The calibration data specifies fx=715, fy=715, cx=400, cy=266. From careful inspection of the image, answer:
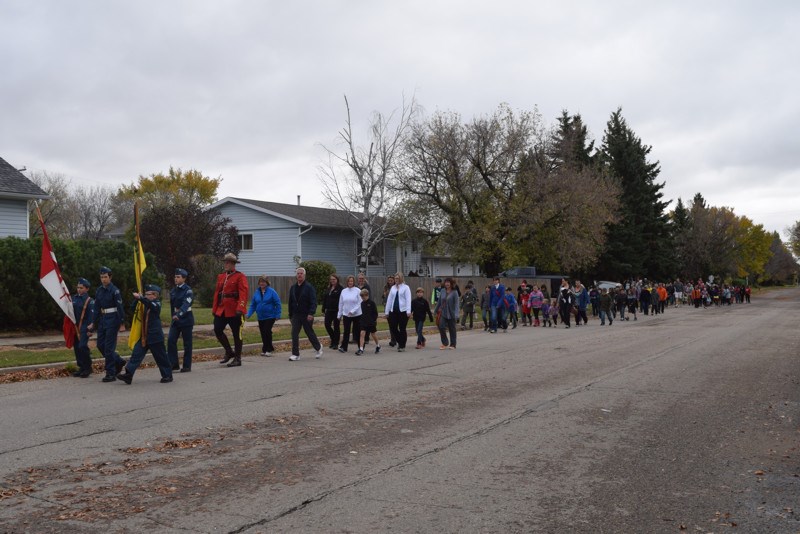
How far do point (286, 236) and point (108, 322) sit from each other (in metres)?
30.9


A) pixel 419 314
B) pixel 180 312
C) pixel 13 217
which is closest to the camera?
pixel 180 312

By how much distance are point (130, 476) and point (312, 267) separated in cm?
2642

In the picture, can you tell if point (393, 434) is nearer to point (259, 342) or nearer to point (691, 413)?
point (691, 413)

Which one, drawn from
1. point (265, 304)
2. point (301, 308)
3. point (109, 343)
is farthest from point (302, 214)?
point (109, 343)

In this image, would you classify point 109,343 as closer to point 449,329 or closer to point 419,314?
point 449,329

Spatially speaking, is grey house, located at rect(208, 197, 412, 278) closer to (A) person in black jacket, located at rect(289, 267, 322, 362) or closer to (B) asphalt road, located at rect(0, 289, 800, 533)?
(A) person in black jacket, located at rect(289, 267, 322, 362)

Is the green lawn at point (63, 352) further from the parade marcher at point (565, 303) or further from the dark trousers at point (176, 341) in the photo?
the parade marcher at point (565, 303)

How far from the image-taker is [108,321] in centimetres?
1132

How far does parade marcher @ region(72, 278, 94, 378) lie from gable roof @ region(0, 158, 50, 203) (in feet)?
46.0

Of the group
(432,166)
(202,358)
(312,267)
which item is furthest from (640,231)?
(202,358)

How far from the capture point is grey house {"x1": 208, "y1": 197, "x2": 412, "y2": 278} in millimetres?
41781

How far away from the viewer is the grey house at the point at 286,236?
137 feet

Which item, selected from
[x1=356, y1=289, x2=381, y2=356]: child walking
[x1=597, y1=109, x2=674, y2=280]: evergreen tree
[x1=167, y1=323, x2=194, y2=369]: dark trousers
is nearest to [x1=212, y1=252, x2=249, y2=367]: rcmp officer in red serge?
[x1=167, y1=323, x2=194, y2=369]: dark trousers

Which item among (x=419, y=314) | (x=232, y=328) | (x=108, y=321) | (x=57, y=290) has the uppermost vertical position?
(x=57, y=290)
